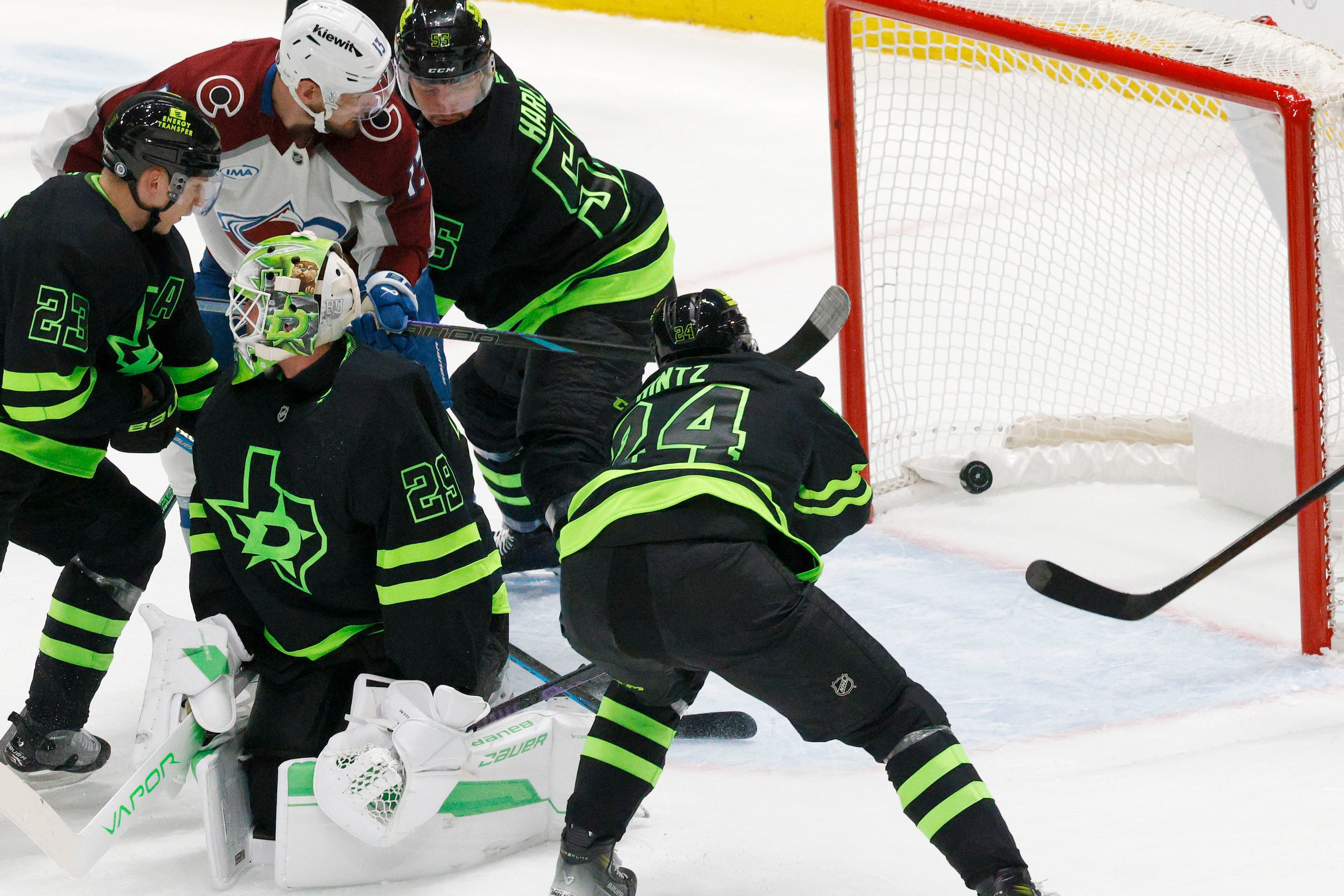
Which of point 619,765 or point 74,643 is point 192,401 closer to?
point 74,643

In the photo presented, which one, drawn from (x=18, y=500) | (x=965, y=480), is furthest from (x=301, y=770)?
(x=965, y=480)

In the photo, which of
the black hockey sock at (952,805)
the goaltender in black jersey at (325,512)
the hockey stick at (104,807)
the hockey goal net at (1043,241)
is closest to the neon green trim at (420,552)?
the goaltender in black jersey at (325,512)

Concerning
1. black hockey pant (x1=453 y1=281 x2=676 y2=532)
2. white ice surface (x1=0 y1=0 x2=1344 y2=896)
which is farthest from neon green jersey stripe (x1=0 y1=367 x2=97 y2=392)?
black hockey pant (x1=453 y1=281 x2=676 y2=532)

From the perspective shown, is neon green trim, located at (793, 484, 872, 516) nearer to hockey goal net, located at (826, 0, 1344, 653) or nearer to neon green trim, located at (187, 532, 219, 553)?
neon green trim, located at (187, 532, 219, 553)

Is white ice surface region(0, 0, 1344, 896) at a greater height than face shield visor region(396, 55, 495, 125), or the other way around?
face shield visor region(396, 55, 495, 125)

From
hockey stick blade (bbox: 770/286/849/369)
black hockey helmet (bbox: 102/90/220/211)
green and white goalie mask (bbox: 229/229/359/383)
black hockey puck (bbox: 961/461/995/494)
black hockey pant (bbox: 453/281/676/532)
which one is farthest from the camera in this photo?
black hockey puck (bbox: 961/461/995/494)

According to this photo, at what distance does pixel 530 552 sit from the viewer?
3537 mm

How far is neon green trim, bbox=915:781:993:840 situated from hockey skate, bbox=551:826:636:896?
447 mm

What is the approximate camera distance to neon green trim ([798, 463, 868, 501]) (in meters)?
2.15

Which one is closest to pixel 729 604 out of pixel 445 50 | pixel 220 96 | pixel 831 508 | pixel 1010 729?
pixel 831 508

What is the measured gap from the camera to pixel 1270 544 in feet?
11.8

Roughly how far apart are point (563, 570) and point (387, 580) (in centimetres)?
27

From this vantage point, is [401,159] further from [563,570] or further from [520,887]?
[520,887]

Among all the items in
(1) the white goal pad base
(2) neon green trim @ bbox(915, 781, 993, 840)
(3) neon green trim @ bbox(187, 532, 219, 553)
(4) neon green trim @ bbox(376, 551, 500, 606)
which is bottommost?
(1) the white goal pad base
